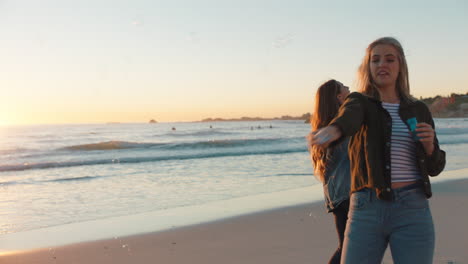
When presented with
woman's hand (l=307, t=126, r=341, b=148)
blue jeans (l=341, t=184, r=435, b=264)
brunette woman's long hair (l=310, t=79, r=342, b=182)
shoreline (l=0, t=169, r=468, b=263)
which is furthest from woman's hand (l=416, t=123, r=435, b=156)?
shoreline (l=0, t=169, r=468, b=263)

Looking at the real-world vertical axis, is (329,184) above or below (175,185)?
above

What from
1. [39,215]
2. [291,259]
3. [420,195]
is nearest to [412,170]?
[420,195]

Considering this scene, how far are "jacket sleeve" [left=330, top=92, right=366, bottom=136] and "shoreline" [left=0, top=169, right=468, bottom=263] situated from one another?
11.1 feet

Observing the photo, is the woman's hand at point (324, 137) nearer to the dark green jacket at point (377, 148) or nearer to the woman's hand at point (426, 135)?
the dark green jacket at point (377, 148)

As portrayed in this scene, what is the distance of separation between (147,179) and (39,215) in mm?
5295

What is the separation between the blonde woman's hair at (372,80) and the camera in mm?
2523

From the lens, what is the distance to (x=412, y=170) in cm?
241

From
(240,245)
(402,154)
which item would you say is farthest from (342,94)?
(240,245)

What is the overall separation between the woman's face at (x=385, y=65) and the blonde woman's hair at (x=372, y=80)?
0.08 feet

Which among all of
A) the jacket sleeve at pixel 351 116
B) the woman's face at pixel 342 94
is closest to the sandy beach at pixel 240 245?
the woman's face at pixel 342 94

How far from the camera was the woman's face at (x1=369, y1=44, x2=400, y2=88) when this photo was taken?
2.51 metres

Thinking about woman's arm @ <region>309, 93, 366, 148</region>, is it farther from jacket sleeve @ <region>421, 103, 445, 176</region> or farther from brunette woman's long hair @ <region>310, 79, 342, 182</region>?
brunette woman's long hair @ <region>310, 79, 342, 182</region>

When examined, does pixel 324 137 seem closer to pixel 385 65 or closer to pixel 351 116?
pixel 351 116

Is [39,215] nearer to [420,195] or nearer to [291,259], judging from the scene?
[291,259]
